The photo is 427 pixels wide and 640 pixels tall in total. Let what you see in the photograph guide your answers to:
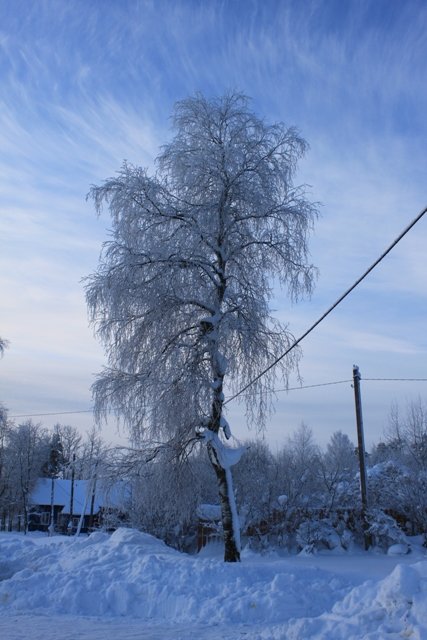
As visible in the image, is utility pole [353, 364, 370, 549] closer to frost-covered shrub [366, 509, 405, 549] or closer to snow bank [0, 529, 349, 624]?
frost-covered shrub [366, 509, 405, 549]

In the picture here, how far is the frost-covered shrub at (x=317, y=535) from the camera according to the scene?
21969 millimetres

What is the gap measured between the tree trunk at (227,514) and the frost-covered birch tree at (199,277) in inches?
1.1

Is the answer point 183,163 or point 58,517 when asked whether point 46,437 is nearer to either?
point 58,517

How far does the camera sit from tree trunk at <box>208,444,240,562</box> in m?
15.3

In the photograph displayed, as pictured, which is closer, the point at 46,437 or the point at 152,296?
the point at 152,296

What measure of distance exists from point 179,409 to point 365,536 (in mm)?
10235

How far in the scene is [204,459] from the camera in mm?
16750

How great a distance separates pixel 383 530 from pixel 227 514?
7.64m

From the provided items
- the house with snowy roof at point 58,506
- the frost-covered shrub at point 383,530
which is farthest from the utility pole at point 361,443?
the house with snowy roof at point 58,506

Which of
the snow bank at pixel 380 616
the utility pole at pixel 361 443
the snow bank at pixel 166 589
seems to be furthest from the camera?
the utility pole at pixel 361 443

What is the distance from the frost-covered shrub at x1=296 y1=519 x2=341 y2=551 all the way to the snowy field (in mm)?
8770

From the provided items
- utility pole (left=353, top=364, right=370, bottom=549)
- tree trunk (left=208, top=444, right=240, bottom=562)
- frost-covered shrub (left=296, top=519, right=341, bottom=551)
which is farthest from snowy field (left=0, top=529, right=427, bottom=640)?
frost-covered shrub (left=296, top=519, right=341, bottom=551)

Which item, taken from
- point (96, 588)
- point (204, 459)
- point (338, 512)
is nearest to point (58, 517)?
point (338, 512)

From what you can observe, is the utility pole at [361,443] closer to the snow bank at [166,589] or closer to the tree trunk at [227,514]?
the tree trunk at [227,514]
